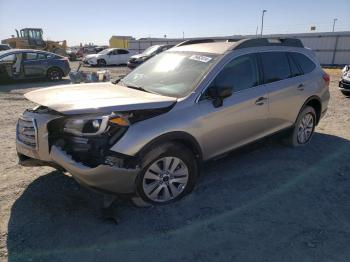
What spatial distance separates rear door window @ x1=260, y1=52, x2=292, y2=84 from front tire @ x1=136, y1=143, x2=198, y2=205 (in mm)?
1868

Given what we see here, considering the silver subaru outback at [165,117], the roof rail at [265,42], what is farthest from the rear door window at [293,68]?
the roof rail at [265,42]

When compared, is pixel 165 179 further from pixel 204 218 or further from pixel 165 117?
pixel 165 117

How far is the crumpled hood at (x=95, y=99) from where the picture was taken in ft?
10.8

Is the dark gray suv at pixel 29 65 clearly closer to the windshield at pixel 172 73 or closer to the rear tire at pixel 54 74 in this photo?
the rear tire at pixel 54 74

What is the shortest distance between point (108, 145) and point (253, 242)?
169 centimetres

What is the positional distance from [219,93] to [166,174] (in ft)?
3.73

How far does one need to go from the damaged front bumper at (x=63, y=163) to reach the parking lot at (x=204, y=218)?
17.8 inches

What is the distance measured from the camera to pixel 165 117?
3543 millimetres

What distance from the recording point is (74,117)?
3389 millimetres

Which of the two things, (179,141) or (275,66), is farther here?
(275,66)

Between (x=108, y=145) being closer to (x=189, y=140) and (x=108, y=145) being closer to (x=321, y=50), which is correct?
(x=189, y=140)

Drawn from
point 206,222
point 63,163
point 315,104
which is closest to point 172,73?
point 63,163

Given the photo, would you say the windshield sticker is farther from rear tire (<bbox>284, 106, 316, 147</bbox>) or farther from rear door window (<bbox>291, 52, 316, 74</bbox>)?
rear tire (<bbox>284, 106, 316, 147</bbox>)

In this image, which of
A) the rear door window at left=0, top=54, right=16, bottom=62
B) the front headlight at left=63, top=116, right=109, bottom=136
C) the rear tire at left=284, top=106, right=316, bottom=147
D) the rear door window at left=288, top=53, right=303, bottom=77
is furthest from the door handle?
the rear door window at left=0, top=54, right=16, bottom=62
